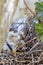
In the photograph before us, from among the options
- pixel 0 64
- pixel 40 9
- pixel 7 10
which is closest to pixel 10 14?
pixel 7 10

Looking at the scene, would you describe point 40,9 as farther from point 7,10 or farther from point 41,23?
point 7,10

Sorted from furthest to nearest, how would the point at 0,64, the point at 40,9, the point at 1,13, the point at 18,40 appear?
the point at 18,40 < the point at 0,64 < the point at 40,9 < the point at 1,13

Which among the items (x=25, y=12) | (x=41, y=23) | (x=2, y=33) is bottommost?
(x=2, y=33)

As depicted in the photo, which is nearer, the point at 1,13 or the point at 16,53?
the point at 1,13

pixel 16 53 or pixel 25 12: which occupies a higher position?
pixel 25 12

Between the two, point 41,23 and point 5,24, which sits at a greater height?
point 41,23

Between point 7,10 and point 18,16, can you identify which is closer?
point 7,10

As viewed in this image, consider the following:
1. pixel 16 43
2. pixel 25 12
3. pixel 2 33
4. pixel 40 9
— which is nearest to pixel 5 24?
pixel 2 33

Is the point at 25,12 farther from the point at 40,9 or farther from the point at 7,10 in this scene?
the point at 7,10

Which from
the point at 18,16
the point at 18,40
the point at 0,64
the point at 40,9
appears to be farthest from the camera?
the point at 18,16
